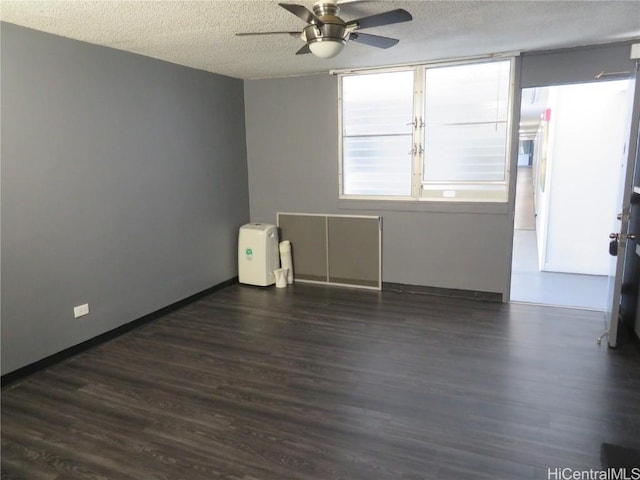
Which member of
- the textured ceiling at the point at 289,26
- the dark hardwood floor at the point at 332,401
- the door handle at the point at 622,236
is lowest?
the dark hardwood floor at the point at 332,401

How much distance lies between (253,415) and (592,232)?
471 centimetres

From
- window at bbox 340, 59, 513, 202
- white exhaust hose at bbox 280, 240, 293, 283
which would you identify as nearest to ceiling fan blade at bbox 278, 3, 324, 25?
window at bbox 340, 59, 513, 202

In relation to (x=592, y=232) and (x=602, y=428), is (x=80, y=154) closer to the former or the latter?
(x=602, y=428)

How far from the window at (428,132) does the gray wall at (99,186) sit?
154 centimetres

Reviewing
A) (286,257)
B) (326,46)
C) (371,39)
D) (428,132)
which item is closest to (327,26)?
(326,46)

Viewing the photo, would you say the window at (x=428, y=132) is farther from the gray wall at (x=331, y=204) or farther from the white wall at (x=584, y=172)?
the white wall at (x=584, y=172)

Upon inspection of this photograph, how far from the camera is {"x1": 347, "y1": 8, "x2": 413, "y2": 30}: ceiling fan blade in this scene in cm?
230

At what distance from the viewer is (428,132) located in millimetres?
4527

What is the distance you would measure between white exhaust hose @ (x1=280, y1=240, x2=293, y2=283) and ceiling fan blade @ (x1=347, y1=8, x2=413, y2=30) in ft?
10.1

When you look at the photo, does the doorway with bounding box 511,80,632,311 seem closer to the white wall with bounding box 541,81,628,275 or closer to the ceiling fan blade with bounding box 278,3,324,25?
the white wall with bounding box 541,81,628,275

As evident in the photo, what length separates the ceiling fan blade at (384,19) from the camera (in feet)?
7.56

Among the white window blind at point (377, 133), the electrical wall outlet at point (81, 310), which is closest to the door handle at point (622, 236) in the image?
the white window blind at point (377, 133)

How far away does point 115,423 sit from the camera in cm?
250

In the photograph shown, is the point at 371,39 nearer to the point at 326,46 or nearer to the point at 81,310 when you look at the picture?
the point at 326,46
